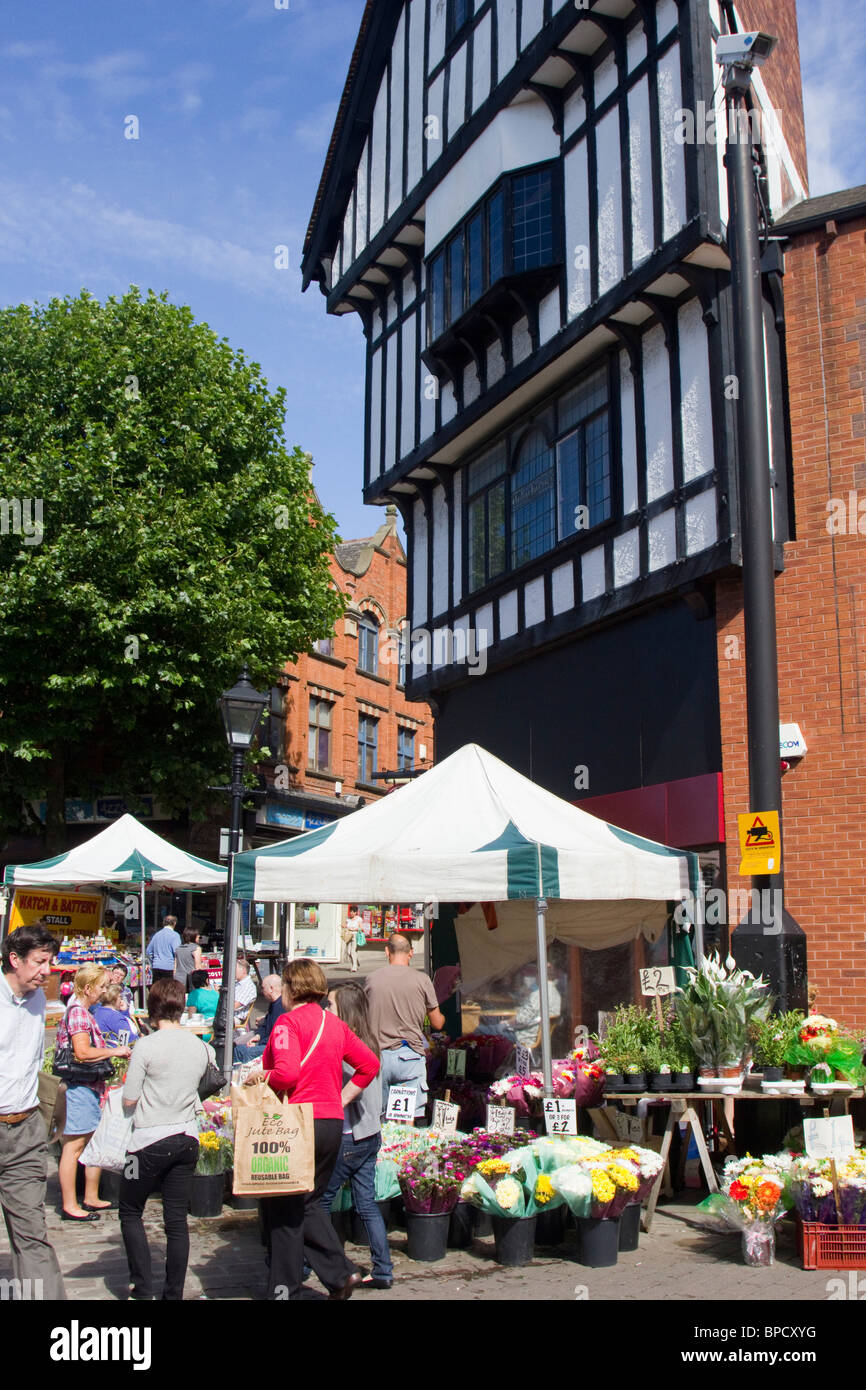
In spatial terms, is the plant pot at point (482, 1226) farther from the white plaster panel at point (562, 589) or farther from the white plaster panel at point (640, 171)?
the white plaster panel at point (640, 171)

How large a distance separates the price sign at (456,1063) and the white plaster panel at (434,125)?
12.3 metres

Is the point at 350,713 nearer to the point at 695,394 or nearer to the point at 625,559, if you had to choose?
the point at 625,559

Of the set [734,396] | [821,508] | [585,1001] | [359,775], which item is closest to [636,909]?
[585,1001]

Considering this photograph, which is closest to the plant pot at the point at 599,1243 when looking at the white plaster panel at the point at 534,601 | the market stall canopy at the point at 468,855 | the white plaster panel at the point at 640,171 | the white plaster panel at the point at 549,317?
the market stall canopy at the point at 468,855

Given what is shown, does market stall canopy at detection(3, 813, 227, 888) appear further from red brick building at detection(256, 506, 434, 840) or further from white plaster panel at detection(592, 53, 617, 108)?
red brick building at detection(256, 506, 434, 840)

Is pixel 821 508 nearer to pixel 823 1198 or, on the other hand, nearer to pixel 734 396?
pixel 734 396

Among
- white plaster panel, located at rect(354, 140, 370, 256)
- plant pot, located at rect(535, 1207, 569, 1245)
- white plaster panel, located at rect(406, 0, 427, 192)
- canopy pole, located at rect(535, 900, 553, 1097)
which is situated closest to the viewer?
plant pot, located at rect(535, 1207, 569, 1245)

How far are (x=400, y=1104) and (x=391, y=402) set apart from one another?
1211 centimetres

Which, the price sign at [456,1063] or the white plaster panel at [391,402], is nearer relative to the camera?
the price sign at [456,1063]

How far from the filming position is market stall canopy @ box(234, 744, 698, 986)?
7938mm

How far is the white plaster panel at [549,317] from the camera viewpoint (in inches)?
530

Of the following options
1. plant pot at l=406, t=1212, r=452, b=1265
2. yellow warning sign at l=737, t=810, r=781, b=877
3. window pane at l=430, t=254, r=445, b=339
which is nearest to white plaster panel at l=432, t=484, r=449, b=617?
window pane at l=430, t=254, r=445, b=339

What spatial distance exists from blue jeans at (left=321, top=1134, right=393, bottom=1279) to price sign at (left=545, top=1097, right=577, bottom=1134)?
4.29ft
